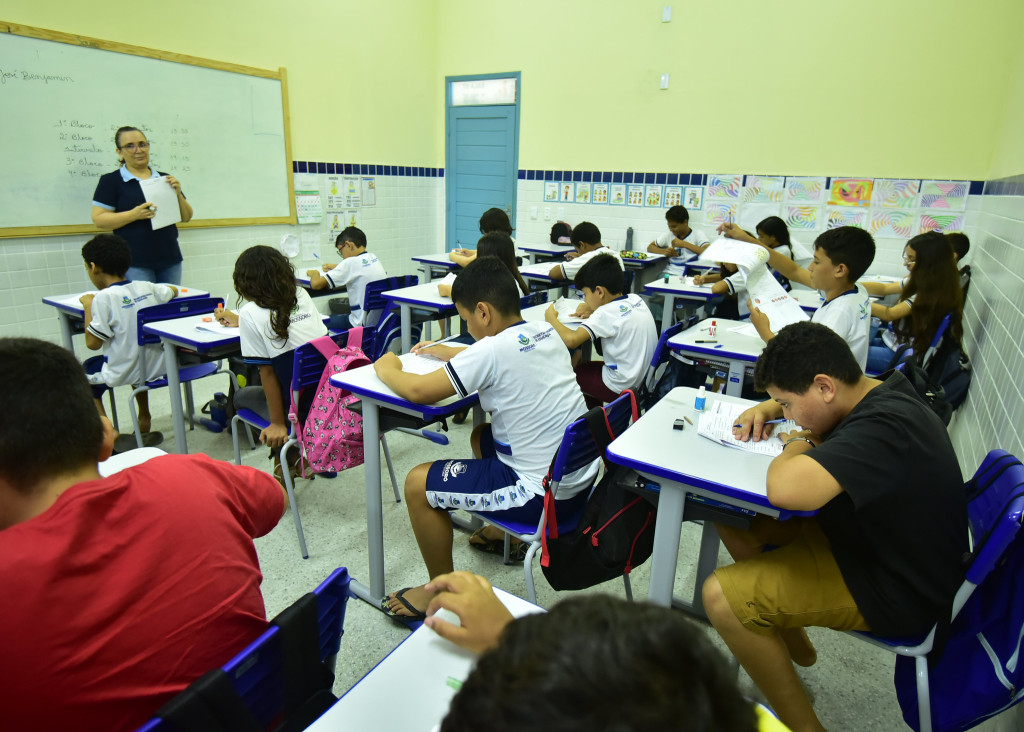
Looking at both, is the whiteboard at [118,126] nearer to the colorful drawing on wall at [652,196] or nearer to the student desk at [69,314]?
the student desk at [69,314]

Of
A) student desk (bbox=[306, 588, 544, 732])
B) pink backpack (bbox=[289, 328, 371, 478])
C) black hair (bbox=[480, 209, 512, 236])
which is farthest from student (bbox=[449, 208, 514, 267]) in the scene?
student desk (bbox=[306, 588, 544, 732])

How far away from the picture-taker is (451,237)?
799 cm

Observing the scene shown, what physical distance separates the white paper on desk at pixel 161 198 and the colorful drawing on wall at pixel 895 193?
19.5 ft

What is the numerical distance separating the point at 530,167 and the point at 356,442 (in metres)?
5.67

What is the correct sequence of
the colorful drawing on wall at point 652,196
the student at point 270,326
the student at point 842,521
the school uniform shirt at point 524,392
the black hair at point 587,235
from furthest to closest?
1. the colorful drawing on wall at point 652,196
2. the black hair at point 587,235
3. the student at point 270,326
4. the school uniform shirt at point 524,392
5. the student at point 842,521

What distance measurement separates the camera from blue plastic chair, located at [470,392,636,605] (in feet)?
5.57

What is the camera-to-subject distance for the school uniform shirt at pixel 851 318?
2.80m

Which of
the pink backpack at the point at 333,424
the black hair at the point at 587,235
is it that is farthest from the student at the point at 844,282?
the black hair at the point at 587,235

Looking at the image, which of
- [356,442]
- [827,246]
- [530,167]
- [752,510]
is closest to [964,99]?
[827,246]

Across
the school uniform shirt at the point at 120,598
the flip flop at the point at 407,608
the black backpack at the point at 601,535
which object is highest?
the school uniform shirt at the point at 120,598

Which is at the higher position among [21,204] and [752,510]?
[21,204]

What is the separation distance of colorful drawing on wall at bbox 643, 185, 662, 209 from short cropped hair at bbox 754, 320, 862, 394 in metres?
5.33

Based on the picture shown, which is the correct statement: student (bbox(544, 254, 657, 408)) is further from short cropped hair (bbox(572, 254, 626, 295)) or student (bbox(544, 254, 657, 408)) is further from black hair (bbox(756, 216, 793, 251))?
black hair (bbox(756, 216, 793, 251))

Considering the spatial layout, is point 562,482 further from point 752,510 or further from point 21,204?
Answer: point 21,204
